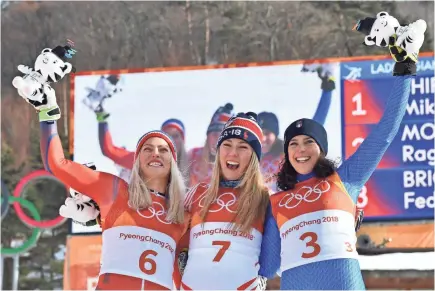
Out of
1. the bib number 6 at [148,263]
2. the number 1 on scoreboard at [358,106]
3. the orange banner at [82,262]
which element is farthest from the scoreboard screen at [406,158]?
the bib number 6 at [148,263]

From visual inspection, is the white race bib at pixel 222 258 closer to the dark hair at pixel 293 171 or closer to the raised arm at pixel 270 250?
the raised arm at pixel 270 250

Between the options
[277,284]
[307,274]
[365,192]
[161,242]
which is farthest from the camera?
[365,192]

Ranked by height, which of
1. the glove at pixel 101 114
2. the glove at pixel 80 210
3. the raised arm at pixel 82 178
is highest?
the glove at pixel 101 114

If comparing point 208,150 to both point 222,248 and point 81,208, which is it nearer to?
point 81,208

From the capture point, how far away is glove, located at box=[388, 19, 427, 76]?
165 inches

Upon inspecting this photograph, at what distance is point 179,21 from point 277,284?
7893mm

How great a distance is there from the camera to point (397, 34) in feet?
13.9

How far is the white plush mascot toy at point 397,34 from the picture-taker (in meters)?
4.20

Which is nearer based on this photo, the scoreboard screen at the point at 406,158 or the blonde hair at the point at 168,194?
the blonde hair at the point at 168,194

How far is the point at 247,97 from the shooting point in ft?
44.0

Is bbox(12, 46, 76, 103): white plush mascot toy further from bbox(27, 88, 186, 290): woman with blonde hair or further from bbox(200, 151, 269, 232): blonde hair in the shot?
bbox(200, 151, 269, 232): blonde hair

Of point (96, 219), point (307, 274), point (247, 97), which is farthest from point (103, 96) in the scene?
point (307, 274)

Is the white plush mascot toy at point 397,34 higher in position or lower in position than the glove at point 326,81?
lower

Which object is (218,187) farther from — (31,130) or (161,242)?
(31,130)
